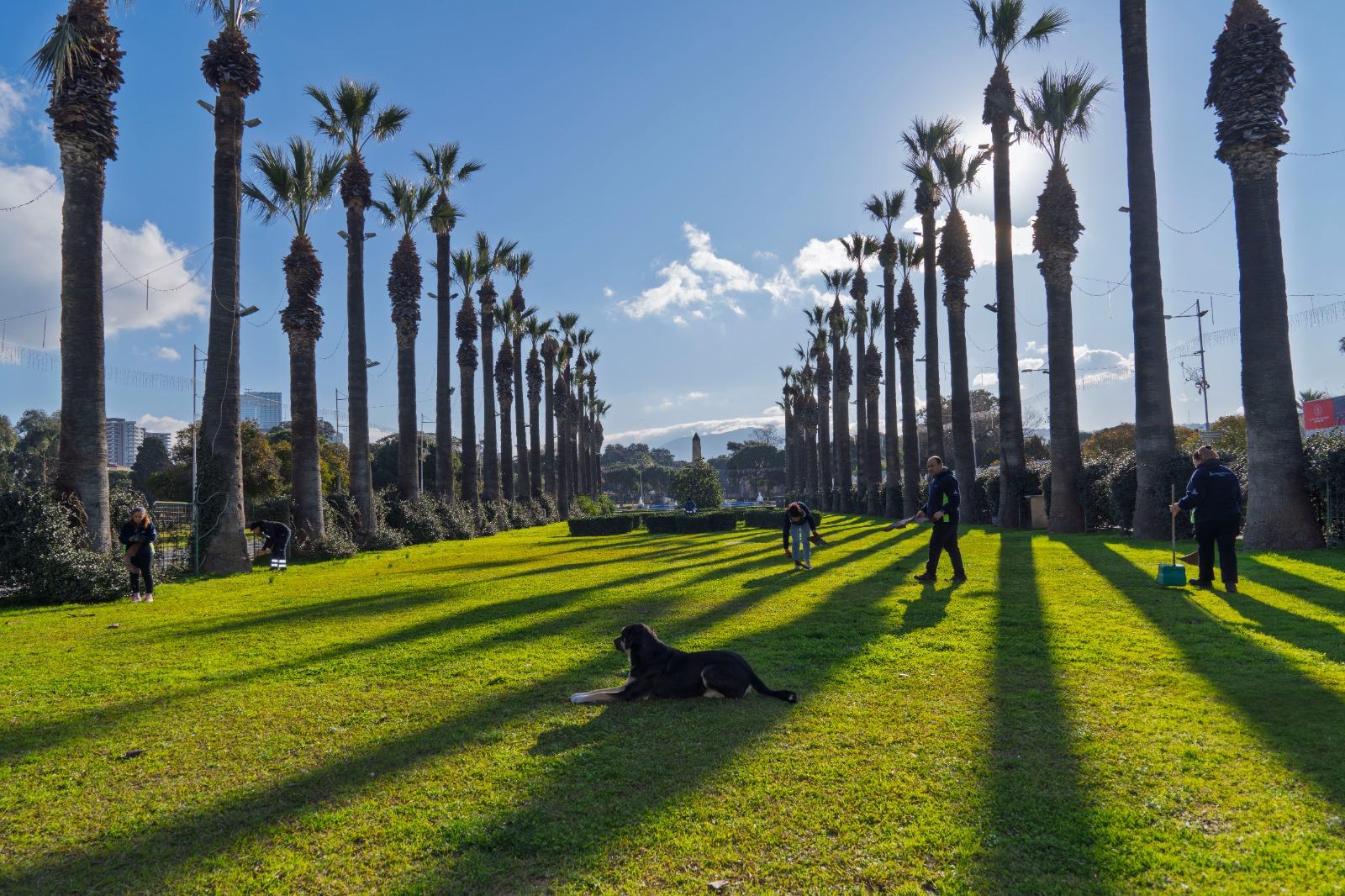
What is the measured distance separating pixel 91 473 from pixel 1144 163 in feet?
83.9

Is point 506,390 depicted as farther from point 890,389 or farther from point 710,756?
point 710,756

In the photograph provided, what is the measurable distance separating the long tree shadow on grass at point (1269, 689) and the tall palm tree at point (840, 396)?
1753 inches

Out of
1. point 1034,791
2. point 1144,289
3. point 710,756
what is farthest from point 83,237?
point 1144,289

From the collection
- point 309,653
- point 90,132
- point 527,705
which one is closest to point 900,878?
point 527,705

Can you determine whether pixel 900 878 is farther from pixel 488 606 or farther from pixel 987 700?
pixel 488 606

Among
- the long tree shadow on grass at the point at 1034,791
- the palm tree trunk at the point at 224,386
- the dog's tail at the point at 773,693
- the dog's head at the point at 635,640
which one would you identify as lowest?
the long tree shadow on grass at the point at 1034,791

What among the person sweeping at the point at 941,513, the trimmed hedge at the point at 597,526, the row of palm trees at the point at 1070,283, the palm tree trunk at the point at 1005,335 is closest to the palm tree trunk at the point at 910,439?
the row of palm trees at the point at 1070,283

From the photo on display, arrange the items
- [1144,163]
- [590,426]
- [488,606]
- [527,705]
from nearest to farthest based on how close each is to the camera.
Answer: [527,705]
[488,606]
[1144,163]
[590,426]

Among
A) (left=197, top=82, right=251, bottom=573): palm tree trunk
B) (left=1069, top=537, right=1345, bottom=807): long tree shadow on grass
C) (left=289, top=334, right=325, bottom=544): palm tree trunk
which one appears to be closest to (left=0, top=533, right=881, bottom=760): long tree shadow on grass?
(left=1069, top=537, right=1345, bottom=807): long tree shadow on grass

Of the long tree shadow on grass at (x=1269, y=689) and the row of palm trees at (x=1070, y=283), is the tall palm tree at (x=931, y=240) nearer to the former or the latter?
the row of palm trees at (x=1070, y=283)

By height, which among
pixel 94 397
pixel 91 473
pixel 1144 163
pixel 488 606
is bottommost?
pixel 488 606

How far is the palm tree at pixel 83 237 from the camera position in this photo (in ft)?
49.5

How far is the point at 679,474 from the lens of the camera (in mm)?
47812

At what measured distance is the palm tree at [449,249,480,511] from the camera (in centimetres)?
3834
